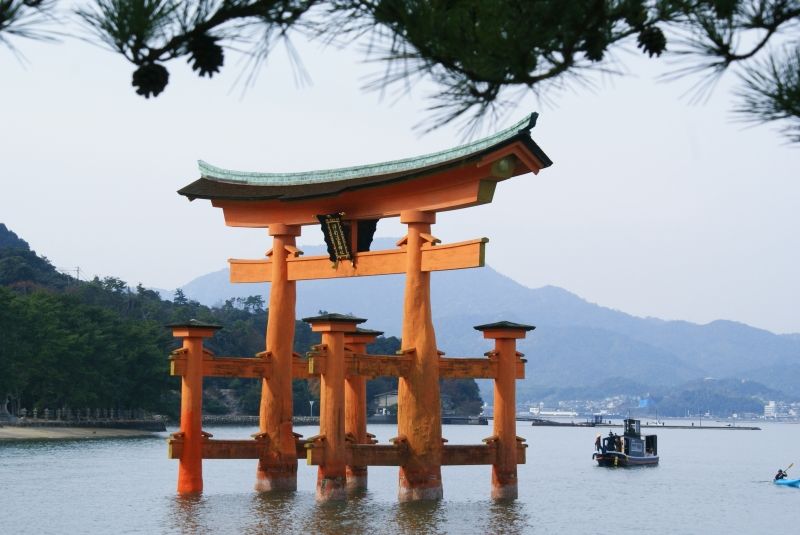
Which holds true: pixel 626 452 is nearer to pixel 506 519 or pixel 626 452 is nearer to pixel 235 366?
pixel 506 519

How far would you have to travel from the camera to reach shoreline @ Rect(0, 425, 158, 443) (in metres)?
58.3

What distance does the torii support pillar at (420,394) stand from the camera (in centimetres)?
2258

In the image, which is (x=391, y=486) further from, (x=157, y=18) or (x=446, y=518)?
(x=157, y=18)

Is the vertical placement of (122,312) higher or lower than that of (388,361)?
higher

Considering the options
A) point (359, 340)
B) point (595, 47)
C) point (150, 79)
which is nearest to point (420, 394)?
point (359, 340)

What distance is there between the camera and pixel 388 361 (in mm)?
22547

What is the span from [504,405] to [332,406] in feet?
10.7

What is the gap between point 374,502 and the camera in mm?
25250

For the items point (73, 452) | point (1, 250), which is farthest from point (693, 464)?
point (1, 250)

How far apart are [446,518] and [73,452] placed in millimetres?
32250

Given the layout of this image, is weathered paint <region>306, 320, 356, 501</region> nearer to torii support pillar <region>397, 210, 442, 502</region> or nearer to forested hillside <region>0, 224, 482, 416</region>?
torii support pillar <region>397, 210, 442, 502</region>

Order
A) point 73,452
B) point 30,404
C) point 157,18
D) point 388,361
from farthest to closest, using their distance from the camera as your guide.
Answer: point 30,404 < point 73,452 < point 388,361 < point 157,18

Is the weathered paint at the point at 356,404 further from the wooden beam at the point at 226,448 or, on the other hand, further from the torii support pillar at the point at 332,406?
the torii support pillar at the point at 332,406

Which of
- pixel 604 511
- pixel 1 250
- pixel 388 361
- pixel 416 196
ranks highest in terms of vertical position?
pixel 1 250
